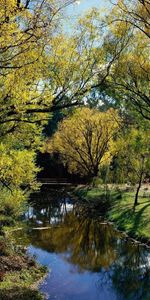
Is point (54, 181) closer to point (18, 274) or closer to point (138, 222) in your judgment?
point (138, 222)

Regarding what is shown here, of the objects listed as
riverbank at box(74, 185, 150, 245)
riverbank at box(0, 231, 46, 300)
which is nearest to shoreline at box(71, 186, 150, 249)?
riverbank at box(74, 185, 150, 245)

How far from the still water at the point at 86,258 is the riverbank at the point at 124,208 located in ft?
2.96

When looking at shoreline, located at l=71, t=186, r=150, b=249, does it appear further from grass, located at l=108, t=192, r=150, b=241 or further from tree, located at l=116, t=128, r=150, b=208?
tree, located at l=116, t=128, r=150, b=208

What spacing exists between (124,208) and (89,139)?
962 inches

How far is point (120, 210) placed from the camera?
33906mm

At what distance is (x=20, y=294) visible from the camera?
49.3 ft

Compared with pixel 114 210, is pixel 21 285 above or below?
below

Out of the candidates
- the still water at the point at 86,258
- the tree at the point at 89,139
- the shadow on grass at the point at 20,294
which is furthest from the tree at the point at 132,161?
the shadow on grass at the point at 20,294

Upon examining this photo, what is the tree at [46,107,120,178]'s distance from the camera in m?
56.2

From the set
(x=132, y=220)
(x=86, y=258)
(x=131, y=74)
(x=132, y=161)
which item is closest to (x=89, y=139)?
(x=132, y=161)

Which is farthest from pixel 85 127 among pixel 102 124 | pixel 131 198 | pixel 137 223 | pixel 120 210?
pixel 137 223

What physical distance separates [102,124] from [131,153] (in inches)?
806

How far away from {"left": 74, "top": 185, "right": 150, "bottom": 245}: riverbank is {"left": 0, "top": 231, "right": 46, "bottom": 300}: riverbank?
8.52m

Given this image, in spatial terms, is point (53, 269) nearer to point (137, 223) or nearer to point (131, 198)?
point (137, 223)
